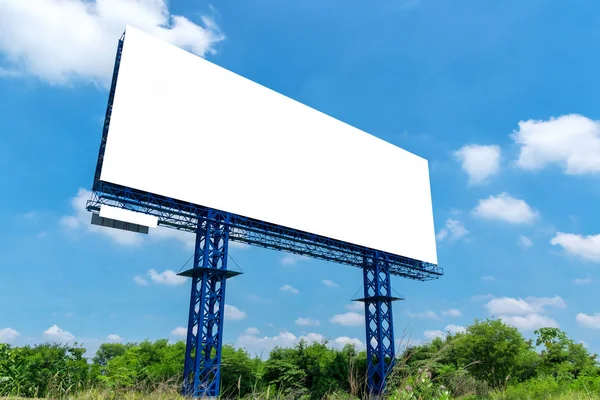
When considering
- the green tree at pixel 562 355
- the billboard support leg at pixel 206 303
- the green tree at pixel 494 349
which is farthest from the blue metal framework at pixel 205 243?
the green tree at pixel 562 355

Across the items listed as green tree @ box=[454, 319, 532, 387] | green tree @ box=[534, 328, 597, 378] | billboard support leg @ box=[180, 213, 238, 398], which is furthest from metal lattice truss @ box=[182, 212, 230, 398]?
green tree @ box=[534, 328, 597, 378]

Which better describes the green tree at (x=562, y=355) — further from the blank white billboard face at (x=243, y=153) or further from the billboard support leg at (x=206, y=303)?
the billboard support leg at (x=206, y=303)

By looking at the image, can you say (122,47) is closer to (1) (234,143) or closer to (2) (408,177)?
(1) (234,143)

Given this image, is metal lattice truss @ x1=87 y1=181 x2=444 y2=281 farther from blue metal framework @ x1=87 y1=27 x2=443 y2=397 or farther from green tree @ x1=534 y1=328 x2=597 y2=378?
green tree @ x1=534 y1=328 x2=597 y2=378

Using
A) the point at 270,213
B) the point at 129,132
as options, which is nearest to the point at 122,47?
the point at 129,132

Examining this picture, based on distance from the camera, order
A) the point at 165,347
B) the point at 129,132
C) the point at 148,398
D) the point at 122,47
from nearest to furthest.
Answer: the point at 148,398
the point at 129,132
the point at 122,47
the point at 165,347

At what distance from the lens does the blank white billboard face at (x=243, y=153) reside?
66.4 feet

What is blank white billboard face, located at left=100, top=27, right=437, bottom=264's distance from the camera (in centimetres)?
2023

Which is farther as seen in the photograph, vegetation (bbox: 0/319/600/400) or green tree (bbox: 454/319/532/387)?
green tree (bbox: 454/319/532/387)

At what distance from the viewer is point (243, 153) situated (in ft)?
75.8

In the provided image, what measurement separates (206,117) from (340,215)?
9.97 m

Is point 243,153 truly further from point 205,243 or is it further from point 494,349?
point 494,349

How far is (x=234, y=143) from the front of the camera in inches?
901

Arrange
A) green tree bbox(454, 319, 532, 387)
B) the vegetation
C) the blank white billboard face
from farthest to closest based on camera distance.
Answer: green tree bbox(454, 319, 532, 387) < the blank white billboard face < the vegetation
